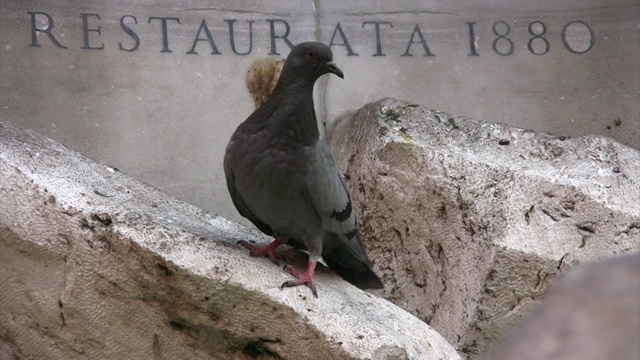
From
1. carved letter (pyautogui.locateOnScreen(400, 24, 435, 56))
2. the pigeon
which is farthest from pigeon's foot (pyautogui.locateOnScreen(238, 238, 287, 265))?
carved letter (pyautogui.locateOnScreen(400, 24, 435, 56))

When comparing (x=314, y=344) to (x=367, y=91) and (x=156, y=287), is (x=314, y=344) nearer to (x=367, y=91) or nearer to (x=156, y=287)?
(x=156, y=287)

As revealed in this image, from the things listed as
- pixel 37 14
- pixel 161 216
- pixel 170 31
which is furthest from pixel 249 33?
pixel 161 216

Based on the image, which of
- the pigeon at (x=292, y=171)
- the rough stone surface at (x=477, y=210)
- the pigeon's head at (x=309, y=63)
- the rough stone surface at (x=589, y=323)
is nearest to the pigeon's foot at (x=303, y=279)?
the pigeon at (x=292, y=171)

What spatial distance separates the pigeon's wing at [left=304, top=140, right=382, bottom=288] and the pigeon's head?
0.73 feet

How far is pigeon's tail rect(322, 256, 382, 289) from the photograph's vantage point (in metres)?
3.52

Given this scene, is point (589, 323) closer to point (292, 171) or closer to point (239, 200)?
point (292, 171)

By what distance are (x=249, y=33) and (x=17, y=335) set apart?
2.27 m

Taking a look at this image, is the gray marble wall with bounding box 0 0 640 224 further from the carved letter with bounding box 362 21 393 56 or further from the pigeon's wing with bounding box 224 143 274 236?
the pigeon's wing with bounding box 224 143 274 236

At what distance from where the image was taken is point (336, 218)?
3273 mm

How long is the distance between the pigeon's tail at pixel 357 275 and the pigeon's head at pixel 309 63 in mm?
659

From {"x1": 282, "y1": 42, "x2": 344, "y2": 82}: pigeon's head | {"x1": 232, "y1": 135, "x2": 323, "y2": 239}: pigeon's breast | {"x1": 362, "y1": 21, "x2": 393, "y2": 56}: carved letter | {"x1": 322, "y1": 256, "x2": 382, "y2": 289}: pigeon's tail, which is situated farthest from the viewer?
Answer: {"x1": 362, "y1": 21, "x2": 393, "y2": 56}: carved letter

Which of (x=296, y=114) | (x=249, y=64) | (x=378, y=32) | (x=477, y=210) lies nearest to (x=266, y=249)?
(x=296, y=114)

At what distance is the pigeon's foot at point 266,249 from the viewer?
10.4ft

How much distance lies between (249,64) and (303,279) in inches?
81.4
